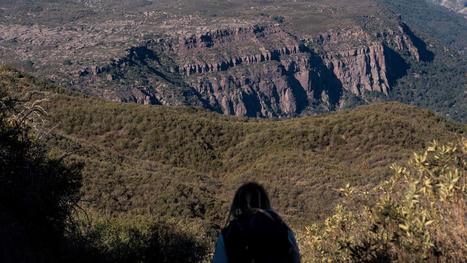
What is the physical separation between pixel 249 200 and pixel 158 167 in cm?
2866

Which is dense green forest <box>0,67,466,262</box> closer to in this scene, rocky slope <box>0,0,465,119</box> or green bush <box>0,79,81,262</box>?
green bush <box>0,79,81,262</box>

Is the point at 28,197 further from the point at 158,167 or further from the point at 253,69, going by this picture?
the point at 253,69

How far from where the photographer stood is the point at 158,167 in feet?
107

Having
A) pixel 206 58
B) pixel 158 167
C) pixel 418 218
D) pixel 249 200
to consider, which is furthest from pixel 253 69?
pixel 418 218

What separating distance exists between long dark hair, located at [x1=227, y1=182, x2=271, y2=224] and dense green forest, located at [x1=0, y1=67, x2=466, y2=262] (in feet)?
3.95

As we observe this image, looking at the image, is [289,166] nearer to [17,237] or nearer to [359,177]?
[359,177]

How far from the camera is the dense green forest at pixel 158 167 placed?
23.2 feet

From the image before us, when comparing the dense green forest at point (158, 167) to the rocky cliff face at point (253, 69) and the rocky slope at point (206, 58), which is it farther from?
the rocky cliff face at point (253, 69)

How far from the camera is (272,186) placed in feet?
104

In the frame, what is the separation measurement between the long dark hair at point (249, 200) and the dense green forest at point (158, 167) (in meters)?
1.20

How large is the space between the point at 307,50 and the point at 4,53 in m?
102

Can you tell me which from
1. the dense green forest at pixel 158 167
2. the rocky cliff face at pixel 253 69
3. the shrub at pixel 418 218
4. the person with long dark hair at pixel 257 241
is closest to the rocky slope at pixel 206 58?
the rocky cliff face at pixel 253 69

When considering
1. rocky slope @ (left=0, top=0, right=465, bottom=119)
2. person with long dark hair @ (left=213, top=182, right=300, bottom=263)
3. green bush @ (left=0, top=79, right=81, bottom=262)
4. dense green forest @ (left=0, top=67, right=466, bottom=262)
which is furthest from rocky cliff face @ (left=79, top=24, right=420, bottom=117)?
person with long dark hair @ (left=213, top=182, right=300, bottom=263)

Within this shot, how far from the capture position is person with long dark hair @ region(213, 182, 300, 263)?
366cm
